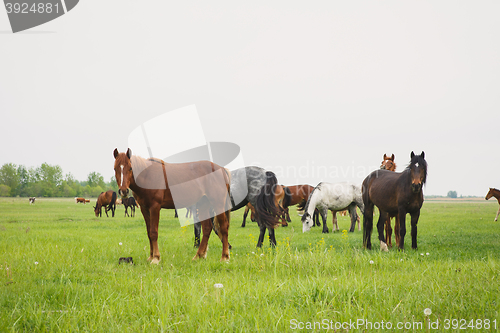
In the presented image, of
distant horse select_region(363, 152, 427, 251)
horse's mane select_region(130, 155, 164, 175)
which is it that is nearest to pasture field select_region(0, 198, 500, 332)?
horse's mane select_region(130, 155, 164, 175)

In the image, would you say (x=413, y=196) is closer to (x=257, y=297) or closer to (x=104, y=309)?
(x=257, y=297)

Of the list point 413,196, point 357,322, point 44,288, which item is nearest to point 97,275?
point 44,288

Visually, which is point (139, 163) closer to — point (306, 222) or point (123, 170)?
point (123, 170)

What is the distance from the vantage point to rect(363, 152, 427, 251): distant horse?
24.3 ft

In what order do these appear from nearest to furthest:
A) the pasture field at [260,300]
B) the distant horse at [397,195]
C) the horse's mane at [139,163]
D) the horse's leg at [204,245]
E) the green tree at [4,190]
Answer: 1. the pasture field at [260,300]
2. the horse's mane at [139,163]
3. the horse's leg at [204,245]
4. the distant horse at [397,195]
5. the green tree at [4,190]

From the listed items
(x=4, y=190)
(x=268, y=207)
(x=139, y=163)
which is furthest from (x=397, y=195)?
(x=4, y=190)

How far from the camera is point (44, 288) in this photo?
4.08 m

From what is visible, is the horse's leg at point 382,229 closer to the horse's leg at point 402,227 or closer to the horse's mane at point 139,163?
the horse's leg at point 402,227

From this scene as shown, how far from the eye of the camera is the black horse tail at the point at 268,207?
28.0 feet

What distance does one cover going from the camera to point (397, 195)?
8.16 m

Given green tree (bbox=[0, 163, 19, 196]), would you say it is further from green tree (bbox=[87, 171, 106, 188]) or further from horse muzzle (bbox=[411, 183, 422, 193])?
horse muzzle (bbox=[411, 183, 422, 193])

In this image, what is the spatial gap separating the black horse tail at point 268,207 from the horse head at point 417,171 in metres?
3.65

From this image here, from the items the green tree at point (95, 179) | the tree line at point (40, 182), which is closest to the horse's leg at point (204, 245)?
the tree line at point (40, 182)

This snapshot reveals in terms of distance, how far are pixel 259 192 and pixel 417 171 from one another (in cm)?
432
